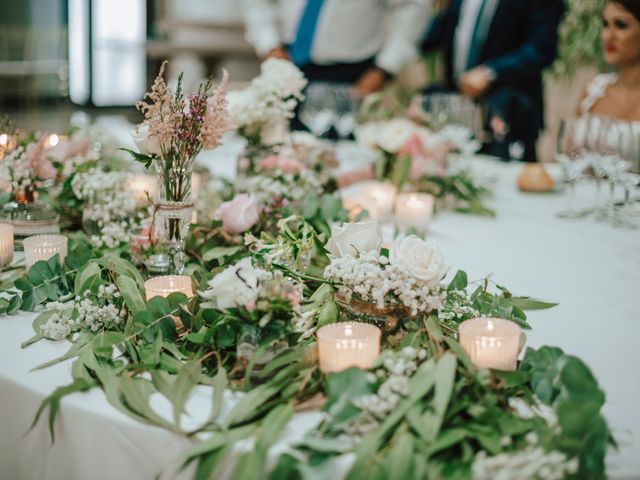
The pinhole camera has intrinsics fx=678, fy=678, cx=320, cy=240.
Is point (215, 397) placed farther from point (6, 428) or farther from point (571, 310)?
point (571, 310)

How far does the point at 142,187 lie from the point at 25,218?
0.34 meters

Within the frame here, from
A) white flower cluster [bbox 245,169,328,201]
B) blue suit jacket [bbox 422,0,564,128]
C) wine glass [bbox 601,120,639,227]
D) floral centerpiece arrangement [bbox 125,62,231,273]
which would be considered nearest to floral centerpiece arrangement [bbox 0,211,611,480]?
floral centerpiece arrangement [bbox 125,62,231,273]

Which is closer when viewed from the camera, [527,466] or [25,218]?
[527,466]

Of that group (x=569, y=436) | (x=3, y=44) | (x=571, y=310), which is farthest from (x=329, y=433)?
(x=3, y=44)

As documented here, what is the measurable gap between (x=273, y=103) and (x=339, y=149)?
1307 millimetres

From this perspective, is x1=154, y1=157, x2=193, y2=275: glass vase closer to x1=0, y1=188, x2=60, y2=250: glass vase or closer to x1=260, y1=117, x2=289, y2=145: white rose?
x1=0, y1=188, x2=60, y2=250: glass vase

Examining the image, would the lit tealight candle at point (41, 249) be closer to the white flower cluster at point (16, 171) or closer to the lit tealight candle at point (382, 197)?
the white flower cluster at point (16, 171)

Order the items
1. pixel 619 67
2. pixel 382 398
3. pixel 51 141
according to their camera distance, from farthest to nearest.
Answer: pixel 619 67 < pixel 51 141 < pixel 382 398

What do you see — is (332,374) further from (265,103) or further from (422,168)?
(422,168)

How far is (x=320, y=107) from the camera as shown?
8.50ft

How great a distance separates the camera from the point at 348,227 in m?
1.12

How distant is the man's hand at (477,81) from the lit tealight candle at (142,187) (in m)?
2.08

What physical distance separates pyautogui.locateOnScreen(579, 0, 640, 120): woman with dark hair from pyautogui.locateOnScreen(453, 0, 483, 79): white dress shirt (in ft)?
3.21

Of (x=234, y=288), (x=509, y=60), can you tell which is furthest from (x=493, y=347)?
(x=509, y=60)
